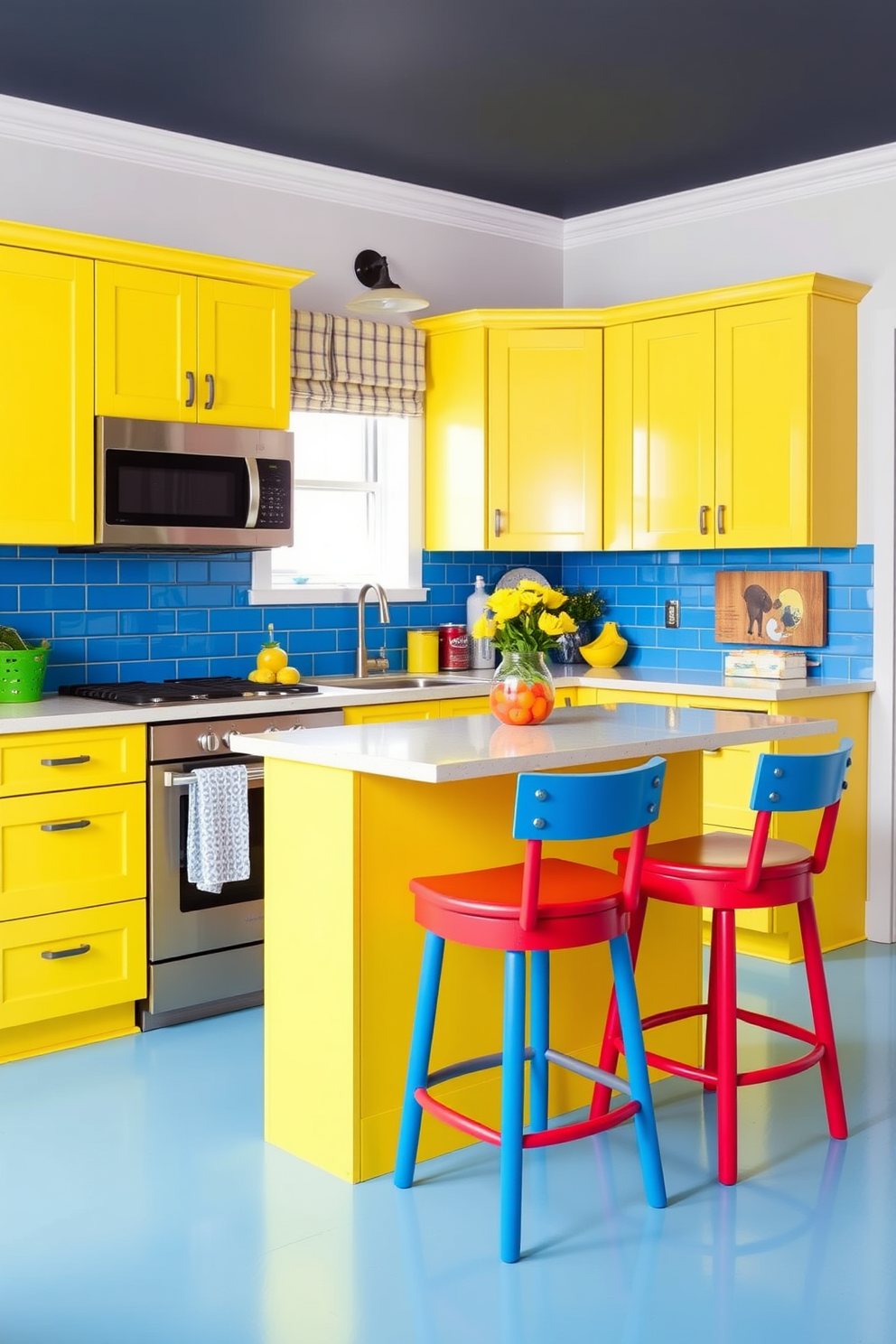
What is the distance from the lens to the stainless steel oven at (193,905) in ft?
12.7

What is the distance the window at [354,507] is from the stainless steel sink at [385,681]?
32cm

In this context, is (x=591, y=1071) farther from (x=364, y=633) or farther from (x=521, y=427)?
(x=521, y=427)

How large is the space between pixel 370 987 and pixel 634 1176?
0.70 metres

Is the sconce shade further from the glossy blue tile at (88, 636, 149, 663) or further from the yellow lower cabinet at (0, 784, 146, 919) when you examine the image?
the yellow lower cabinet at (0, 784, 146, 919)

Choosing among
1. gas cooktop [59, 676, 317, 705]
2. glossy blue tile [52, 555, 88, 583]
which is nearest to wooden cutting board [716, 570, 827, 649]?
gas cooktop [59, 676, 317, 705]

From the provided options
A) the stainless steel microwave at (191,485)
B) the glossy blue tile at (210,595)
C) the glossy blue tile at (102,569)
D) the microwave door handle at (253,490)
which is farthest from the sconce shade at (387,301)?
the glossy blue tile at (102,569)

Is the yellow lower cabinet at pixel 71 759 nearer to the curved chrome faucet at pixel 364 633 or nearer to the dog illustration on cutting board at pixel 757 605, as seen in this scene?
the curved chrome faucet at pixel 364 633

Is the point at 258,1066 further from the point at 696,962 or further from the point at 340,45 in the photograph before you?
the point at 340,45

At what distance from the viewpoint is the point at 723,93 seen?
166 inches

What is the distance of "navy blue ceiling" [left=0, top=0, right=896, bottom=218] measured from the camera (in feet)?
11.9

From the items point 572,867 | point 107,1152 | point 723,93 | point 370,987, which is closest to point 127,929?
point 107,1152

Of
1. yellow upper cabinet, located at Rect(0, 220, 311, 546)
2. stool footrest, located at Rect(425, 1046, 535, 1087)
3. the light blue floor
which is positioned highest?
yellow upper cabinet, located at Rect(0, 220, 311, 546)

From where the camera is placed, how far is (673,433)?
4.99m

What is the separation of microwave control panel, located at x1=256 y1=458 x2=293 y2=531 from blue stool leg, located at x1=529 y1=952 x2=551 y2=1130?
1931mm
